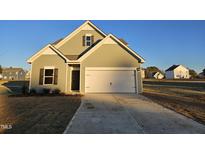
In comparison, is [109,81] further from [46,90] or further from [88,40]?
[46,90]

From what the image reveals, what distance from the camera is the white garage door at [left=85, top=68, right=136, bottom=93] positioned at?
42.2ft

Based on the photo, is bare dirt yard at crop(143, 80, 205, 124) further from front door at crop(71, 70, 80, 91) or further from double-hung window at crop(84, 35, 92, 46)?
double-hung window at crop(84, 35, 92, 46)

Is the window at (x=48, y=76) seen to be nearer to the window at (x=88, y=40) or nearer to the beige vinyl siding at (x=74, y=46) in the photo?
the beige vinyl siding at (x=74, y=46)

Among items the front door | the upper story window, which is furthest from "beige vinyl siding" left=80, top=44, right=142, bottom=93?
the upper story window

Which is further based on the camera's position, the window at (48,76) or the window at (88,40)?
the window at (88,40)

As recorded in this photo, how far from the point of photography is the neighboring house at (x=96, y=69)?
42.3 ft

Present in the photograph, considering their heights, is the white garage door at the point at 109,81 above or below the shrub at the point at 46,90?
above

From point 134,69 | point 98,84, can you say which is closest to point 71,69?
point 98,84

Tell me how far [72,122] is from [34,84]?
31.2ft

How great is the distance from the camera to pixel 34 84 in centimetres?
1291

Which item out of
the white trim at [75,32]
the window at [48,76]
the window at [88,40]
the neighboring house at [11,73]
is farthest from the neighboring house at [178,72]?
the neighboring house at [11,73]

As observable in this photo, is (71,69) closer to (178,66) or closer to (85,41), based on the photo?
(85,41)

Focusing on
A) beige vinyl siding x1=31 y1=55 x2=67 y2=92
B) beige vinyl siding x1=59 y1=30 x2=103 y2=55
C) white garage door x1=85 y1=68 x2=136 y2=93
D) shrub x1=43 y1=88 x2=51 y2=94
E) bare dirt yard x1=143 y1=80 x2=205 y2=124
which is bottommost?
bare dirt yard x1=143 y1=80 x2=205 y2=124

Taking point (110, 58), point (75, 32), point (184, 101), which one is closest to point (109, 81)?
point (110, 58)
